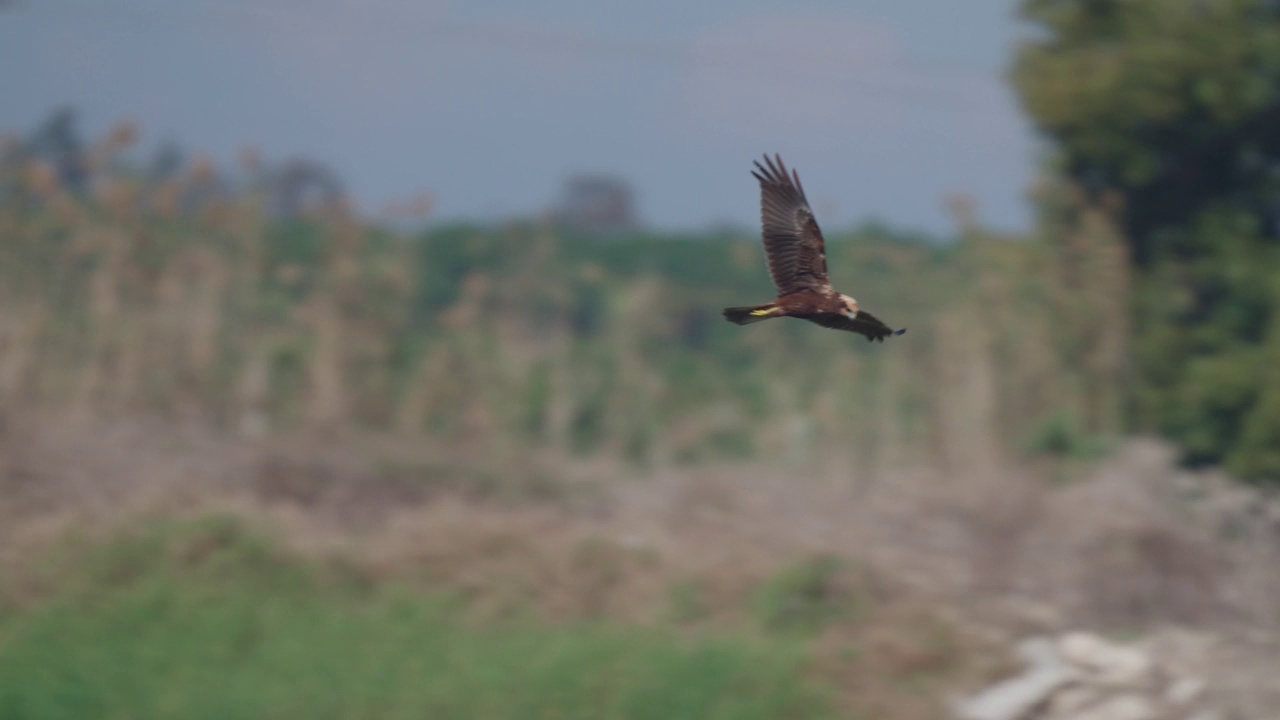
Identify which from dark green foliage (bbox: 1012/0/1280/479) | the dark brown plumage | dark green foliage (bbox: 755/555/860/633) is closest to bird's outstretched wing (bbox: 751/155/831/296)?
the dark brown plumage

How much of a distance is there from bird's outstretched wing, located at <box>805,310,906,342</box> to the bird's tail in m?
0.06

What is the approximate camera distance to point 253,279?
1085cm

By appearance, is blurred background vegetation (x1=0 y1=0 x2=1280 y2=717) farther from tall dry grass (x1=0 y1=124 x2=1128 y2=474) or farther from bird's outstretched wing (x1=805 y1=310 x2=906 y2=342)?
bird's outstretched wing (x1=805 y1=310 x2=906 y2=342)

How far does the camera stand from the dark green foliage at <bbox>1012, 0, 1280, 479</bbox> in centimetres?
1027

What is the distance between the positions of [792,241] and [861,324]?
41 centimetres

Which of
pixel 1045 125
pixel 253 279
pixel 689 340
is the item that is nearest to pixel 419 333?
pixel 253 279

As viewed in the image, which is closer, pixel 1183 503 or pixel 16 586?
pixel 16 586

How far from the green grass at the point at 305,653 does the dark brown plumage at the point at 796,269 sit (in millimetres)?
3705

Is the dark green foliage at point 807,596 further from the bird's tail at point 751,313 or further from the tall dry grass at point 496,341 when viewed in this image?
the bird's tail at point 751,313

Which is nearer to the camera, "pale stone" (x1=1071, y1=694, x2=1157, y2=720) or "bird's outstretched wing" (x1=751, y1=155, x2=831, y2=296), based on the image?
"bird's outstretched wing" (x1=751, y1=155, x2=831, y2=296)

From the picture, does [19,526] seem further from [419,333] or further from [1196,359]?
[1196,359]

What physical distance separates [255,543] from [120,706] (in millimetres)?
2087

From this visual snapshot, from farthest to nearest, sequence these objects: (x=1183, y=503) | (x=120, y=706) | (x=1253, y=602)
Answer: (x=1183, y=503), (x=1253, y=602), (x=120, y=706)

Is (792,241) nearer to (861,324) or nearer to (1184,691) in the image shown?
(861,324)
